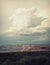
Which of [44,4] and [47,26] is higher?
[44,4]

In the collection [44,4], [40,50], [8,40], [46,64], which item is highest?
[44,4]

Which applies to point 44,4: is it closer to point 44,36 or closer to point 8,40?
point 44,36

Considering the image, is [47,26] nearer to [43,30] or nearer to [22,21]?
[43,30]

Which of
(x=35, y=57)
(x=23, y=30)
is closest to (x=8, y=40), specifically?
(x=23, y=30)

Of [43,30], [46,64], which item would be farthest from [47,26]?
[46,64]

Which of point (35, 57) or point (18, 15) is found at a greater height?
point (18, 15)

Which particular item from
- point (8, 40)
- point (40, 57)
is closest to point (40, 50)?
point (40, 57)

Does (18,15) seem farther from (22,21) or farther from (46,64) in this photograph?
(46,64)

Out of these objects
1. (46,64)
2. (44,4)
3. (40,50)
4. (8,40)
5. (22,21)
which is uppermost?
(44,4)
